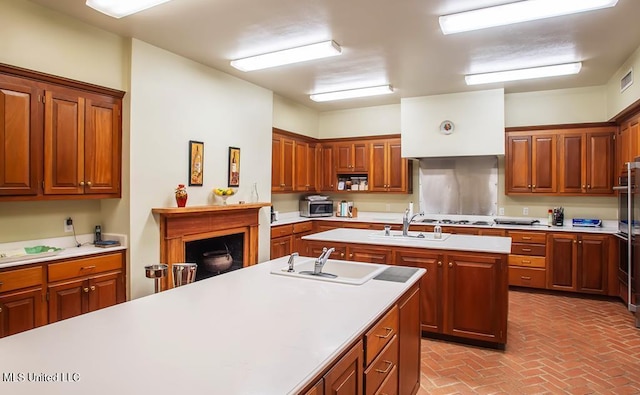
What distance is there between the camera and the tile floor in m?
2.83

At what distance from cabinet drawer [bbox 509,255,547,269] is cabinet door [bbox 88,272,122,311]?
4953 millimetres

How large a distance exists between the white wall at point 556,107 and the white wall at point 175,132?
12.7 ft

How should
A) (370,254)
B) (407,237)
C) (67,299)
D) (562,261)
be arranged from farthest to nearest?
(562,261), (407,237), (370,254), (67,299)

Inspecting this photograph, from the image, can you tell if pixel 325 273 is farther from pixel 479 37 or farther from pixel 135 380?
pixel 479 37

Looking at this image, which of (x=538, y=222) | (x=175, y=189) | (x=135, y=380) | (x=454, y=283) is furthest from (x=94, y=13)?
(x=538, y=222)

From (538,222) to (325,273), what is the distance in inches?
181

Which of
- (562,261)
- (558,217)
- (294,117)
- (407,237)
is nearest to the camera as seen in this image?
(407,237)

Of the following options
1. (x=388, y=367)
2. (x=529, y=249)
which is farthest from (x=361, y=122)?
(x=388, y=367)

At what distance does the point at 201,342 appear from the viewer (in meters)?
1.33

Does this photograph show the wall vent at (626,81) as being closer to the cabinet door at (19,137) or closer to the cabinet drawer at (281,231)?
the cabinet drawer at (281,231)

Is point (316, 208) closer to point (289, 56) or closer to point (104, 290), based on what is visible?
point (289, 56)

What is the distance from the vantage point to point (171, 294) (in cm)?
196

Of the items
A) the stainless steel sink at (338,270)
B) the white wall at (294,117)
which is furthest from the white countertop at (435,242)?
the white wall at (294,117)

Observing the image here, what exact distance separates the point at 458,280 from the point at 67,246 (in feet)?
11.9
